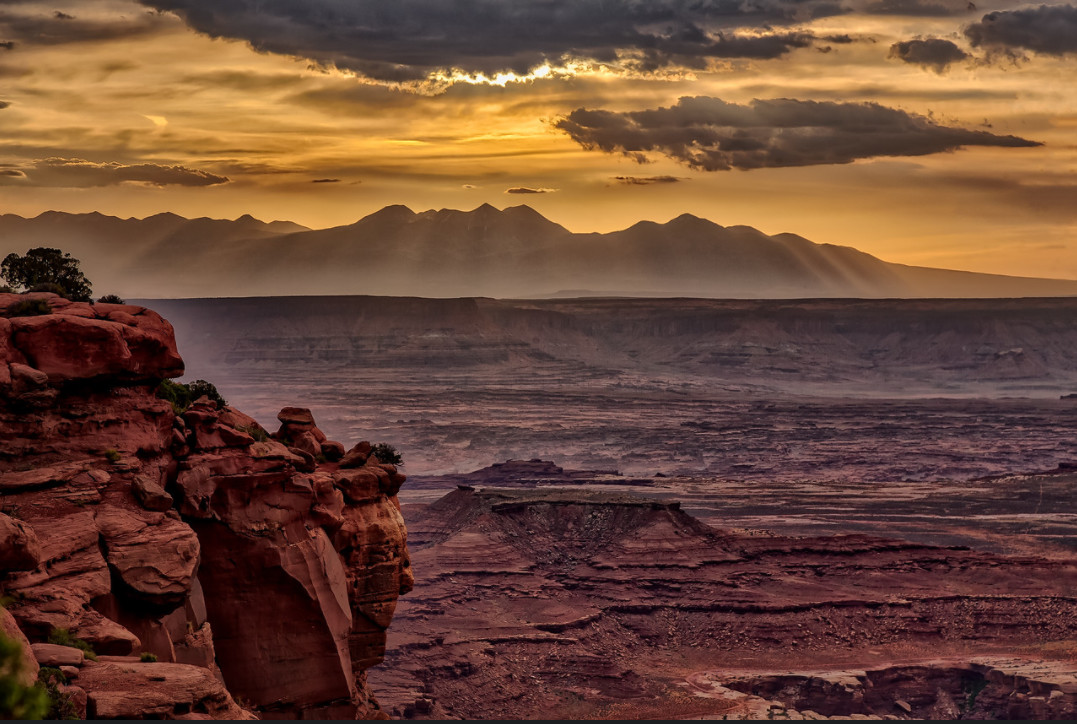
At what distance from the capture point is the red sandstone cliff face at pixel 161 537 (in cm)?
1664

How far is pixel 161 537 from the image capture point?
61.3 feet

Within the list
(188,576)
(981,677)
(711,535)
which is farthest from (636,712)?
(188,576)

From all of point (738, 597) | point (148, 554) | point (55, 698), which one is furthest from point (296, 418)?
point (738, 597)

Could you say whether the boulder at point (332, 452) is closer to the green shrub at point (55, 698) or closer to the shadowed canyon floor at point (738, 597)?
the green shrub at point (55, 698)

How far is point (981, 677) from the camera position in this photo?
189ft

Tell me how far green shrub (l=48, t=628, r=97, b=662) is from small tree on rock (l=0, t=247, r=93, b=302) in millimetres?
10374

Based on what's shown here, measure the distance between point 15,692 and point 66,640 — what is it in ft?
11.0

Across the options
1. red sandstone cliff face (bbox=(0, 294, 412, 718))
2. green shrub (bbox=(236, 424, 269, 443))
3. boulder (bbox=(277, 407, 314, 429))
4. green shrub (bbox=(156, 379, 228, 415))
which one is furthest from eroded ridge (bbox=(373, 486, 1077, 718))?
red sandstone cliff face (bbox=(0, 294, 412, 718))

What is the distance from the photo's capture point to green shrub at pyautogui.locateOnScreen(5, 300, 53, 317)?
20.1 meters

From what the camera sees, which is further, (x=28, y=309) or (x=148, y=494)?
(x=28, y=309)

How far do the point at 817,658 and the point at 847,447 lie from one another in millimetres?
91719

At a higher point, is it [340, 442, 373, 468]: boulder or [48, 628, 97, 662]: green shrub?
[340, 442, 373, 468]: boulder

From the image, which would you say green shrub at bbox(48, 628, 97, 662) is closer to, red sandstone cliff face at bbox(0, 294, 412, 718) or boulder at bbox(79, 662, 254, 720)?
red sandstone cliff face at bbox(0, 294, 412, 718)

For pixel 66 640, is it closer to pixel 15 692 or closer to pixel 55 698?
pixel 55 698
